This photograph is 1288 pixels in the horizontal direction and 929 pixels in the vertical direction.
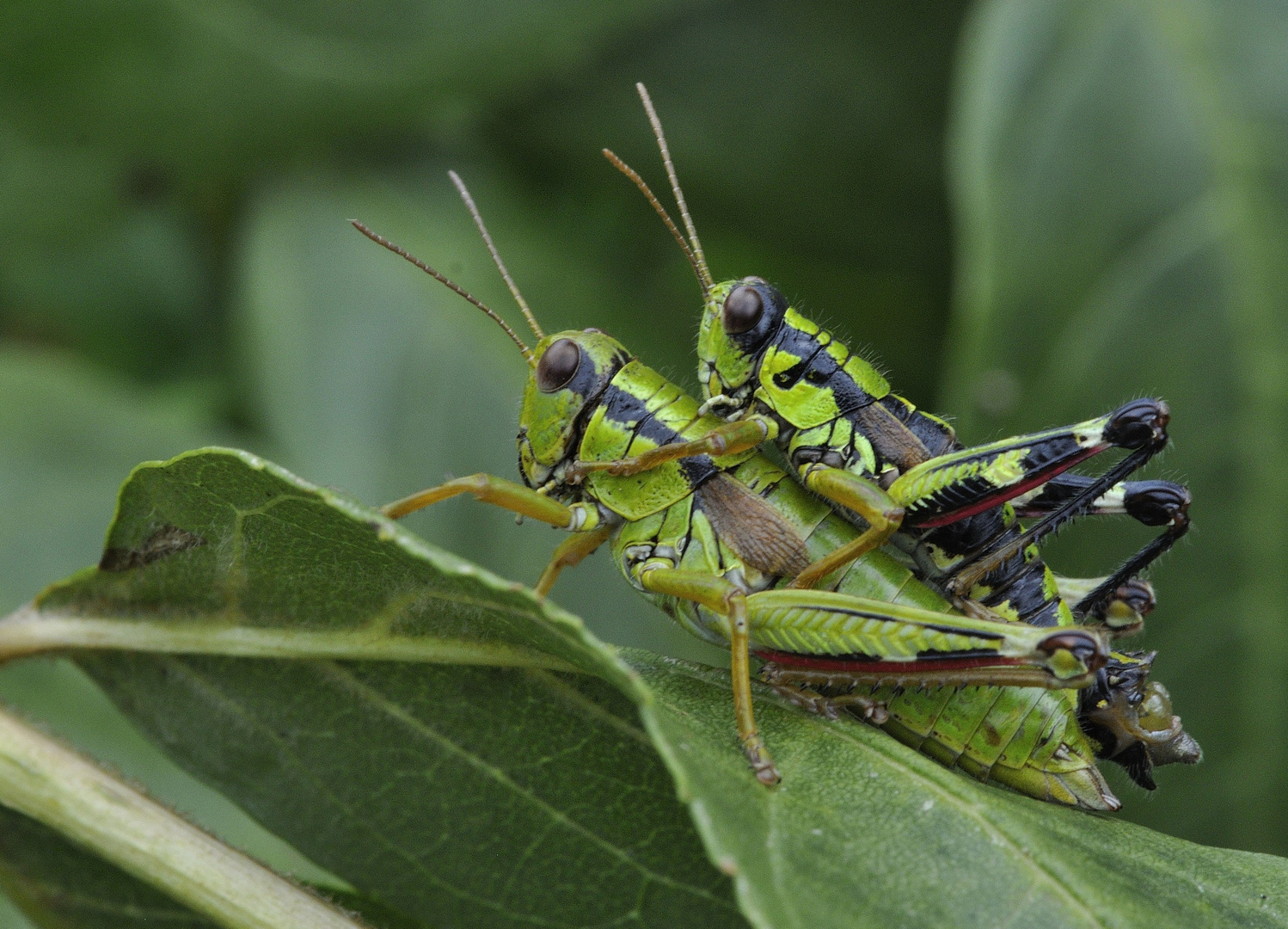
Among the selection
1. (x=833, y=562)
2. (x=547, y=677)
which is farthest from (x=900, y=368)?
(x=547, y=677)

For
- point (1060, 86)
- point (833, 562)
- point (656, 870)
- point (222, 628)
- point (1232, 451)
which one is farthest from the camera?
point (1060, 86)

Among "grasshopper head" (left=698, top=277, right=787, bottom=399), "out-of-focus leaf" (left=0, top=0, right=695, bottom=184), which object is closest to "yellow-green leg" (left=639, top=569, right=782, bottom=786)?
"grasshopper head" (left=698, top=277, right=787, bottom=399)

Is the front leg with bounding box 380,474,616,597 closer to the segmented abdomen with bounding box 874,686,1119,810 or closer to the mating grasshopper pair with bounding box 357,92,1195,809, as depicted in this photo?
the mating grasshopper pair with bounding box 357,92,1195,809

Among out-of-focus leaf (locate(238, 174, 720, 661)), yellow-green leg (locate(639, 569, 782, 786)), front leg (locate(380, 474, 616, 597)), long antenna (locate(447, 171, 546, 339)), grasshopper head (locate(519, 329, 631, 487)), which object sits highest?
out-of-focus leaf (locate(238, 174, 720, 661))

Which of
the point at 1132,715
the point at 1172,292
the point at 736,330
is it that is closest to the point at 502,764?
the point at 736,330

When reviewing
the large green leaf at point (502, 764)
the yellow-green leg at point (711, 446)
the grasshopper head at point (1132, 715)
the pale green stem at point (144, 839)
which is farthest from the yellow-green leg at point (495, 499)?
the grasshopper head at point (1132, 715)

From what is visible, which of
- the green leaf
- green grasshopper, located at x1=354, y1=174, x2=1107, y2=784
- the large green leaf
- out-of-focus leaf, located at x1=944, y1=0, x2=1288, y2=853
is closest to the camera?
the large green leaf

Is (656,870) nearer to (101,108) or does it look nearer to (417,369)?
(417,369)

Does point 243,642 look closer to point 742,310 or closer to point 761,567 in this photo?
point 761,567
